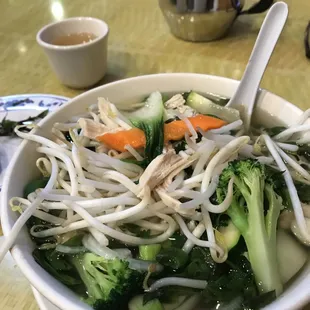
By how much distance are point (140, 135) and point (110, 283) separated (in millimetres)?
347

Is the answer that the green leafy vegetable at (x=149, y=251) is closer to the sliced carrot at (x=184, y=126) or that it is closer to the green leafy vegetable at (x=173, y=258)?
the green leafy vegetable at (x=173, y=258)

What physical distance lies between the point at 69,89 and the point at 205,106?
2.24ft

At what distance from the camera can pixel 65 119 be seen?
1.07 metres

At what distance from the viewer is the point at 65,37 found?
5.46ft

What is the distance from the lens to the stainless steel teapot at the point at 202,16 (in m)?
1.72

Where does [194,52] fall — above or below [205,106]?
below

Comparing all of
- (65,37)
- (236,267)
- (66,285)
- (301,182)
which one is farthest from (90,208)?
(65,37)

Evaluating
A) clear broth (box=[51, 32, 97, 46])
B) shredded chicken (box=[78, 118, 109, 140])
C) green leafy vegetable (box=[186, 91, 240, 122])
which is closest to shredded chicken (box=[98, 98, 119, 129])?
shredded chicken (box=[78, 118, 109, 140])

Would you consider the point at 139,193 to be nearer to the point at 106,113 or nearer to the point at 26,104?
the point at 106,113

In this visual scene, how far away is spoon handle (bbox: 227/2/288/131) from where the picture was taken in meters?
1.11

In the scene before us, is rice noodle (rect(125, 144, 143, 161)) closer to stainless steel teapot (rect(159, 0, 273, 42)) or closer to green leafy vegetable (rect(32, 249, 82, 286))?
green leafy vegetable (rect(32, 249, 82, 286))

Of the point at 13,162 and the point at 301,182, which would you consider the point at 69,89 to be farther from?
the point at 301,182

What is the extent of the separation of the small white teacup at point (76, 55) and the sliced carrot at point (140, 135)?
2.07ft

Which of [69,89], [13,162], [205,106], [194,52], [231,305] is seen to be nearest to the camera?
[231,305]
